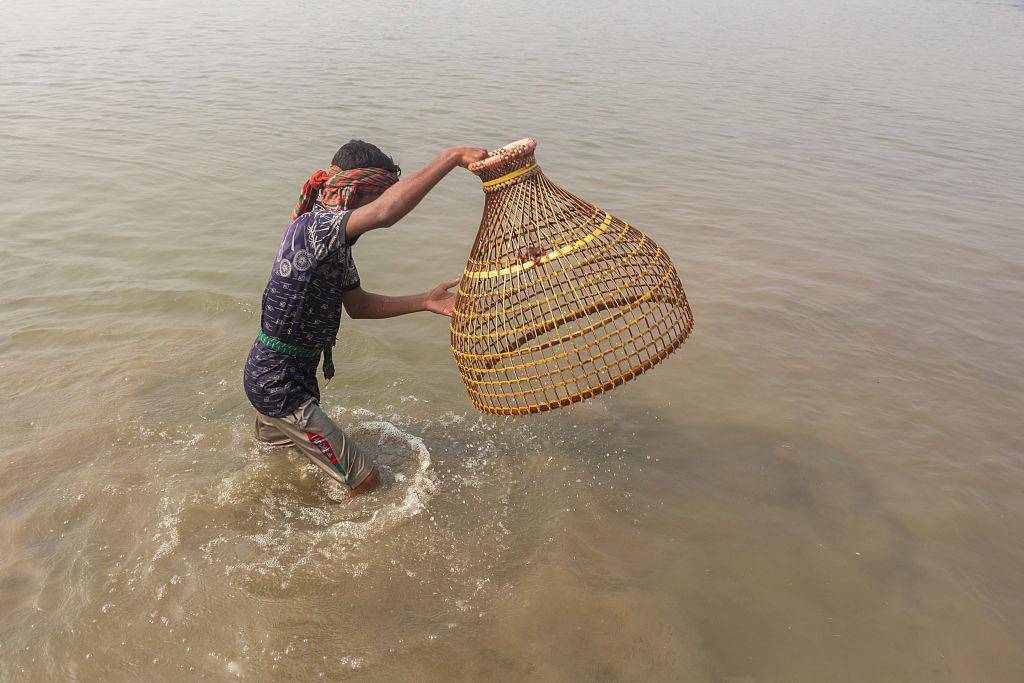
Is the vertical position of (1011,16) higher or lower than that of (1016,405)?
higher

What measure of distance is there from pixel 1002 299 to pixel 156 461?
572 centimetres

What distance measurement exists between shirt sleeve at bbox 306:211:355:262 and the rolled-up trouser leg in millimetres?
684

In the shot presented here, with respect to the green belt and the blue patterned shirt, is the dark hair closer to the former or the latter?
the blue patterned shirt

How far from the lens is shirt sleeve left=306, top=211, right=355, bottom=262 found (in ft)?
7.89

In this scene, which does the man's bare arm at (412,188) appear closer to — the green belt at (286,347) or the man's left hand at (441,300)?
the man's left hand at (441,300)

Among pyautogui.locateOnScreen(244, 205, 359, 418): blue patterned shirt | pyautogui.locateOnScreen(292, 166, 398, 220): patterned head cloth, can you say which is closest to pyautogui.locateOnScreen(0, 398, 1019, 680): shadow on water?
pyautogui.locateOnScreen(244, 205, 359, 418): blue patterned shirt

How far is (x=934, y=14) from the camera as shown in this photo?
26.6m

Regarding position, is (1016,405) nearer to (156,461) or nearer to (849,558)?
(849,558)

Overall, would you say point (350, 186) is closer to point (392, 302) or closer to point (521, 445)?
point (392, 302)

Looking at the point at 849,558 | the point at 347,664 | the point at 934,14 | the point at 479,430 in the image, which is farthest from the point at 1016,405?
the point at 934,14

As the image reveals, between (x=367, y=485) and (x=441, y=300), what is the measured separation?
898mm

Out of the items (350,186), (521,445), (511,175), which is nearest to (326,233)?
(350,186)

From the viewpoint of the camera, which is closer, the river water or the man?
the man

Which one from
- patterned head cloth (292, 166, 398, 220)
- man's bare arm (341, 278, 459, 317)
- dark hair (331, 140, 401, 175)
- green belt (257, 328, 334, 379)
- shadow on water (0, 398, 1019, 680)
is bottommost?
shadow on water (0, 398, 1019, 680)
